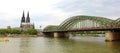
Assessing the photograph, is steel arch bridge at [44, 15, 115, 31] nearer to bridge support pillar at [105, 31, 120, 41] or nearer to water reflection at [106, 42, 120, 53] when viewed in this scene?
bridge support pillar at [105, 31, 120, 41]

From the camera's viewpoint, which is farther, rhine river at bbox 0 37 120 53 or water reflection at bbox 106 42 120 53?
water reflection at bbox 106 42 120 53

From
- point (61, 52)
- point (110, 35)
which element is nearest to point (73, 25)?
point (110, 35)

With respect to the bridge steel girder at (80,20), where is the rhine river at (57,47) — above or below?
below

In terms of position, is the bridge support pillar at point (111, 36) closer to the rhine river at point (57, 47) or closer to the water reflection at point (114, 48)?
the rhine river at point (57, 47)

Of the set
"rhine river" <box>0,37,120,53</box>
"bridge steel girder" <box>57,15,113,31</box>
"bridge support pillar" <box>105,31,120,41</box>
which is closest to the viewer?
"rhine river" <box>0,37,120,53</box>

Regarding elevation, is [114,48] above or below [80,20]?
below

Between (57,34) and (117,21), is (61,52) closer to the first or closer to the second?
(117,21)

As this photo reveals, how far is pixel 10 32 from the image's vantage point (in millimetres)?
168625

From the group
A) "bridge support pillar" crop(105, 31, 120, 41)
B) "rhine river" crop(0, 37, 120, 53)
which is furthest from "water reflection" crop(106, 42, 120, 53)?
"bridge support pillar" crop(105, 31, 120, 41)

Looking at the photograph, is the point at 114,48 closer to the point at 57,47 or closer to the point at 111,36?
the point at 57,47

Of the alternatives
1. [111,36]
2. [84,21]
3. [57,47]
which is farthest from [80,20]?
[57,47]

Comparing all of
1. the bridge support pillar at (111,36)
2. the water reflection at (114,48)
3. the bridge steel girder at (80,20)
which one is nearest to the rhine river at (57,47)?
the water reflection at (114,48)

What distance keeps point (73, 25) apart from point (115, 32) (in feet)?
186

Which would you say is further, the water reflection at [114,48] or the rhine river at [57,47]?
the water reflection at [114,48]
